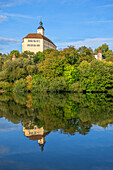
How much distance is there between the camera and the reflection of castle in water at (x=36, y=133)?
8.07m

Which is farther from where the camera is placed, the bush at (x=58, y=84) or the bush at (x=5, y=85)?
the bush at (x=5, y=85)

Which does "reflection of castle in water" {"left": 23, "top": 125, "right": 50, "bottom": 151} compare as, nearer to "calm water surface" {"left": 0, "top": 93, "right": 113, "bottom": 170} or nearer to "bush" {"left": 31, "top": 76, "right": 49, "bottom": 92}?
"calm water surface" {"left": 0, "top": 93, "right": 113, "bottom": 170}

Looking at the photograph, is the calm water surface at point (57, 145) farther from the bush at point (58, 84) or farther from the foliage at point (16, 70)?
the foliage at point (16, 70)

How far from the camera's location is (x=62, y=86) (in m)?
43.2

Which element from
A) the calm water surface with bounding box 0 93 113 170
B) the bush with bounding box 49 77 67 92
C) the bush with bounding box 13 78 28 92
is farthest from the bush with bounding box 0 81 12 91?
the calm water surface with bounding box 0 93 113 170

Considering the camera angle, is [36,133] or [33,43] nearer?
[36,133]

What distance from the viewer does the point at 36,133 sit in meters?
9.11

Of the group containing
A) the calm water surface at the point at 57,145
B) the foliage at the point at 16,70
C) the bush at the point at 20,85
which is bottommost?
the calm water surface at the point at 57,145

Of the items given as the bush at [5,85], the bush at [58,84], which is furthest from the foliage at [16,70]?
the bush at [58,84]

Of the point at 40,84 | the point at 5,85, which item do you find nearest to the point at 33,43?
the point at 5,85

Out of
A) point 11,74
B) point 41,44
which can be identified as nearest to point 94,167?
point 11,74

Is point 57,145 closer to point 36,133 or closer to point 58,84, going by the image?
point 36,133

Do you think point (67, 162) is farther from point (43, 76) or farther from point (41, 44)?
point (41, 44)

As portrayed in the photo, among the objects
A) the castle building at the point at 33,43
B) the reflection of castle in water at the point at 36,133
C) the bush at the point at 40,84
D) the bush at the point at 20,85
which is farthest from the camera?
the castle building at the point at 33,43
